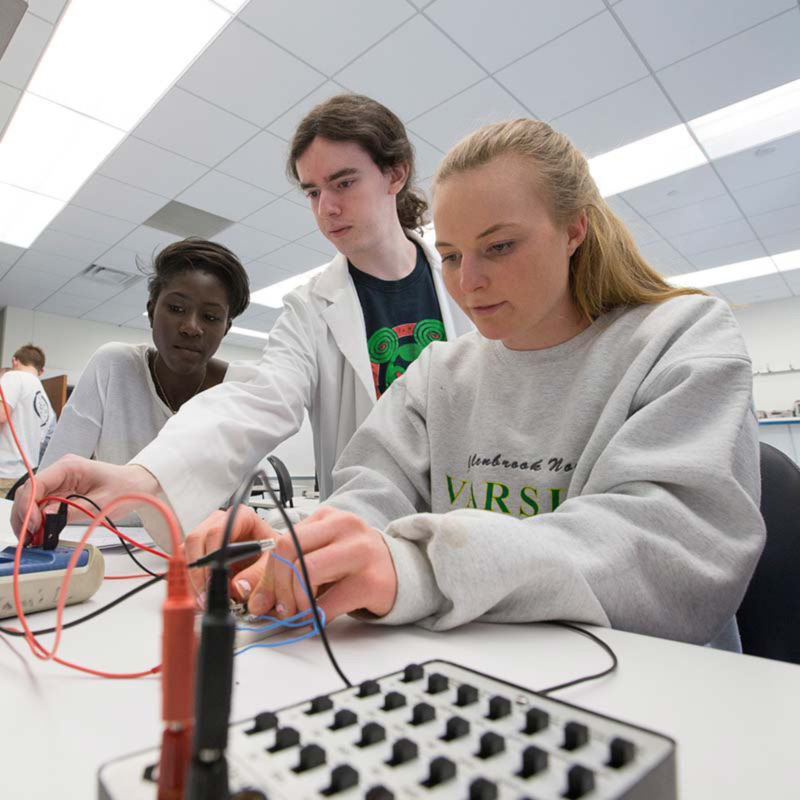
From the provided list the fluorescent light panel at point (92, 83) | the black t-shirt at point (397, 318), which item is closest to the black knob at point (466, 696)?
the black t-shirt at point (397, 318)

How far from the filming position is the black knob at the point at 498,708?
279 mm

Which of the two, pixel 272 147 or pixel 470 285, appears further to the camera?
pixel 272 147

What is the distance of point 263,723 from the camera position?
0.87 ft

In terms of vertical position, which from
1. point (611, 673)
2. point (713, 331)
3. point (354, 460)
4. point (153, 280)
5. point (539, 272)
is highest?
point (153, 280)

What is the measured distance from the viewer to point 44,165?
342 cm

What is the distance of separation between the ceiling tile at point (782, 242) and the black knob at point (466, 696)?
5376 millimetres

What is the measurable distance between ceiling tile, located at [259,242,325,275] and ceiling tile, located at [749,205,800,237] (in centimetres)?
335

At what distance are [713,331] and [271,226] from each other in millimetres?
3851

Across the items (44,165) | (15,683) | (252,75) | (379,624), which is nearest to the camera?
(15,683)

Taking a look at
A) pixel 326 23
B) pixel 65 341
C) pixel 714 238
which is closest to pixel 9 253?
pixel 65 341

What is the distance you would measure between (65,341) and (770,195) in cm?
695

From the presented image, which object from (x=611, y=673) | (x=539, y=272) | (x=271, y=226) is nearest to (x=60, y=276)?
(x=271, y=226)

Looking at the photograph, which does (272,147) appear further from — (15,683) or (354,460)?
(15,683)

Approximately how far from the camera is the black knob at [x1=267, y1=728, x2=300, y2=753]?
25cm
